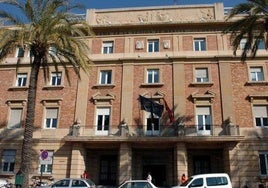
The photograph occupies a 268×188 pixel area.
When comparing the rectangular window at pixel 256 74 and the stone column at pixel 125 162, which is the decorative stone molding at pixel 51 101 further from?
the rectangular window at pixel 256 74

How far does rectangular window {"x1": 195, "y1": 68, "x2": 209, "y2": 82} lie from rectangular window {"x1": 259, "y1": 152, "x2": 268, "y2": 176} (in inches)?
288

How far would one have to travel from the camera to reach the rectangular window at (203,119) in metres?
25.3

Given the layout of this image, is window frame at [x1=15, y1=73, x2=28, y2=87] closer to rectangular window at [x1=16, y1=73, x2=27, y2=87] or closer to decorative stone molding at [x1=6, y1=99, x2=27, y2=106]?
rectangular window at [x1=16, y1=73, x2=27, y2=87]

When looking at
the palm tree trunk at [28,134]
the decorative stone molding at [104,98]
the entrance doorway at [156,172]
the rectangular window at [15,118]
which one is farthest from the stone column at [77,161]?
the palm tree trunk at [28,134]

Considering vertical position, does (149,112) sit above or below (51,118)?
above

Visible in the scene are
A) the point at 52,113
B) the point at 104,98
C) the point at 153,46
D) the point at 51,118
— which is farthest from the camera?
the point at 153,46

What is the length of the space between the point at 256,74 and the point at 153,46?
29.5 feet

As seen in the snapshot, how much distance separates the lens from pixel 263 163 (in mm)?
24203

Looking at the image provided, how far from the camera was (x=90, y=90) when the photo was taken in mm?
27562

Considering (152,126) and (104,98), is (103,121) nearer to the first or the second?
(104,98)

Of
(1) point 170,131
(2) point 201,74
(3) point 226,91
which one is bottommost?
(1) point 170,131

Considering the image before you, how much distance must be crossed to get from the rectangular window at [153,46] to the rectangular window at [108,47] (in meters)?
3.32

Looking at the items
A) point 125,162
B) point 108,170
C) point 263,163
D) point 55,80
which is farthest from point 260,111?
point 55,80

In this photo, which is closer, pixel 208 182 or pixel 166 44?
pixel 208 182
